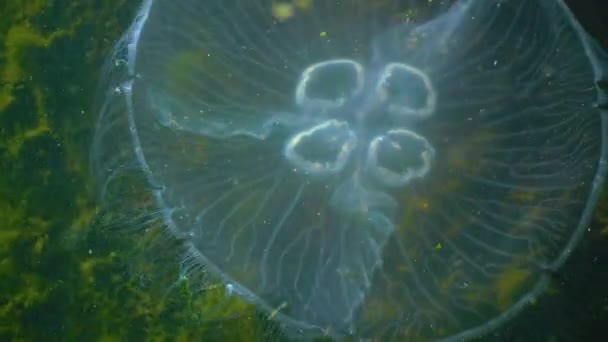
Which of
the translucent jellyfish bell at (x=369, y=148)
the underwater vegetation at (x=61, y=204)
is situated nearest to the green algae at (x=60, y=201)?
the underwater vegetation at (x=61, y=204)

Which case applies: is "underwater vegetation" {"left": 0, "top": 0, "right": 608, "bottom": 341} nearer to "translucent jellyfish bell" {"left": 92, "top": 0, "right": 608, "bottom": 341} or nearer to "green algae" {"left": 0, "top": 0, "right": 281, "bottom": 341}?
"green algae" {"left": 0, "top": 0, "right": 281, "bottom": 341}

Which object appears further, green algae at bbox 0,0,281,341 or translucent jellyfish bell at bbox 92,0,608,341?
green algae at bbox 0,0,281,341

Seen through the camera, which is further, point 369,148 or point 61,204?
point 61,204

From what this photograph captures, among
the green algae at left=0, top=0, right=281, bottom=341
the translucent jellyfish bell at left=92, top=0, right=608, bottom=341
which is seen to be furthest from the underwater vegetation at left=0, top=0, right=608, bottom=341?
the translucent jellyfish bell at left=92, top=0, right=608, bottom=341

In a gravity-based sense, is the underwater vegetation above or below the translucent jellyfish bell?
below

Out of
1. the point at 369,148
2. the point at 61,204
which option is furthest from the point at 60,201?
the point at 369,148

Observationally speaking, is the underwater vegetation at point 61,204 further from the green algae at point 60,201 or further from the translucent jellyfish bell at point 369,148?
the translucent jellyfish bell at point 369,148

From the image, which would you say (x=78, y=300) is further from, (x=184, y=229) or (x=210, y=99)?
(x=210, y=99)

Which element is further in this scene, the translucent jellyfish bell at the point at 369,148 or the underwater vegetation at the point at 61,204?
the underwater vegetation at the point at 61,204

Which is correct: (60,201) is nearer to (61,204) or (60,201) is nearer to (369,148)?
(61,204)
